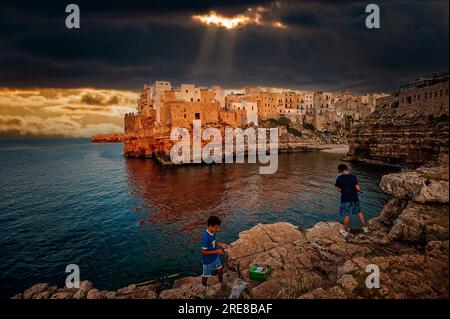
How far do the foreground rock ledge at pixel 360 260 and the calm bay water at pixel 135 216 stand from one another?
9.72ft

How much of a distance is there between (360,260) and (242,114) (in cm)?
7558

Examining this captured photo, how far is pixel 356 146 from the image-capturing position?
51219mm

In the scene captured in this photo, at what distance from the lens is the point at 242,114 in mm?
80562

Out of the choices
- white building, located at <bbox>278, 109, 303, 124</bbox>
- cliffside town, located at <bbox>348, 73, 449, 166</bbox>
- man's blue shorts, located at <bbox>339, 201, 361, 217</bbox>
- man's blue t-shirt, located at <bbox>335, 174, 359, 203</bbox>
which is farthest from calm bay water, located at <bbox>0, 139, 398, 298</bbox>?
white building, located at <bbox>278, 109, 303, 124</bbox>

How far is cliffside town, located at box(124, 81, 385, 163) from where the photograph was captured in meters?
56.5

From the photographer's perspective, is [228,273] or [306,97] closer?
[228,273]

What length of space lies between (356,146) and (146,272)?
50.8 metres

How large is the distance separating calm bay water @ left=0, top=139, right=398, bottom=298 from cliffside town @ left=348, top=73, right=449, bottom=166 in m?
6.43

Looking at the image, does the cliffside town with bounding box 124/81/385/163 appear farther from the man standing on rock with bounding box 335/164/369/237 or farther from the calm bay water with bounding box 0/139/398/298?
the man standing on rock with bounding box 335/164/369/237

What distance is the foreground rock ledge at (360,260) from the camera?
594cm
